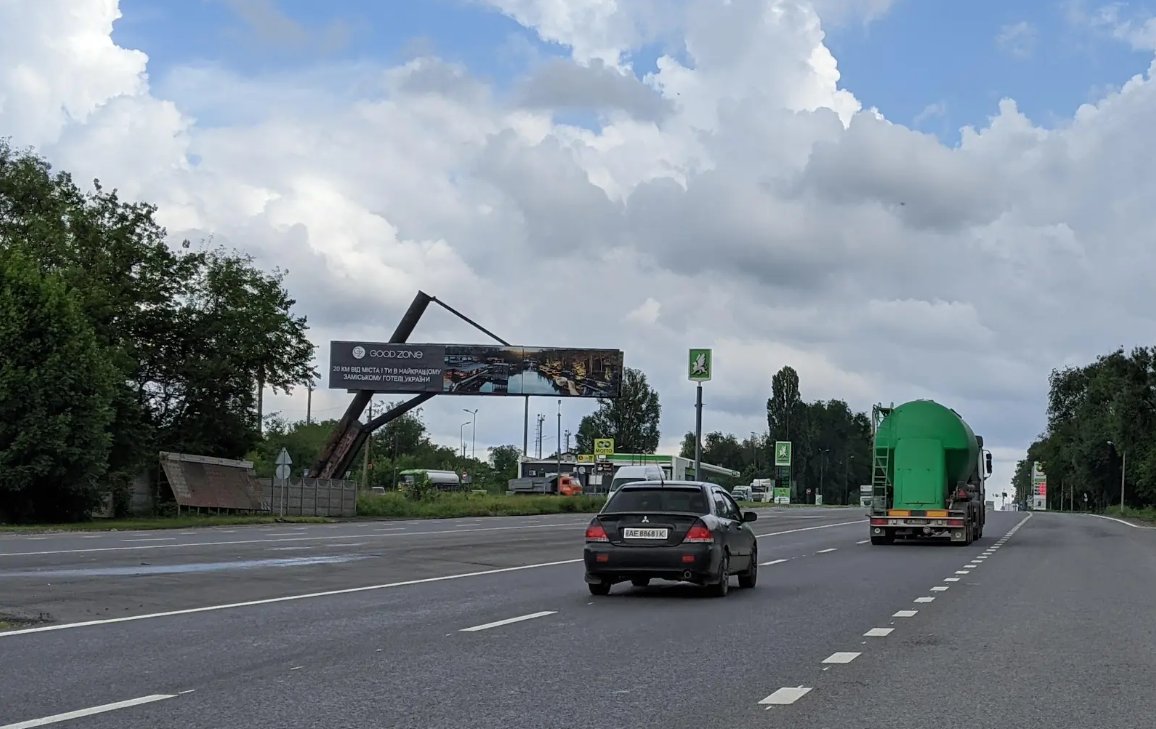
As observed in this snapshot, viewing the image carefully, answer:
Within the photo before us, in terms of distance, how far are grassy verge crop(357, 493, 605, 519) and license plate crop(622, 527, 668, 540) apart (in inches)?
1780

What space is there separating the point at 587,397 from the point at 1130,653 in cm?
5575

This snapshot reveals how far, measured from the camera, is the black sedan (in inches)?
666

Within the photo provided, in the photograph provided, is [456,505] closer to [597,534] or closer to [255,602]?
[597,534]

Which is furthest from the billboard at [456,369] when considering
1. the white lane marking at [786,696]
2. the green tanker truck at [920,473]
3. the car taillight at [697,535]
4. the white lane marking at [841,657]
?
the white lane marking at [786,696]

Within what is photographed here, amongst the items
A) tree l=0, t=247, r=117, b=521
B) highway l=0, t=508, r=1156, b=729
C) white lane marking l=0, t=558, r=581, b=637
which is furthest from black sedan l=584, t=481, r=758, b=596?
tree l=0, t=247, r=117, b=521

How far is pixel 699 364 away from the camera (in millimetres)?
55000

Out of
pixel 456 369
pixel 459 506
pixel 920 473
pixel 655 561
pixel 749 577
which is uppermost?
pixel 456 369

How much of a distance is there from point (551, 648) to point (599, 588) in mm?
6077

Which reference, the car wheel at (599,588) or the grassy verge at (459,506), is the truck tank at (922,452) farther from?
the grassy verge at (459,506)

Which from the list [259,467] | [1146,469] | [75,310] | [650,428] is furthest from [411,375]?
[650,428]

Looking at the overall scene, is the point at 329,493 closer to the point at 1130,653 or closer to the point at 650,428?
the point at 1130,653

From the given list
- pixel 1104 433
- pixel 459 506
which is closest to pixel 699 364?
pixel 459 506

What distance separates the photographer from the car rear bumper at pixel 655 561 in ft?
55.4

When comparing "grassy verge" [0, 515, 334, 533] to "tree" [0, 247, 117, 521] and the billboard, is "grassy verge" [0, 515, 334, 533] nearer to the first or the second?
"tree" [0, 247, 117, 521]
